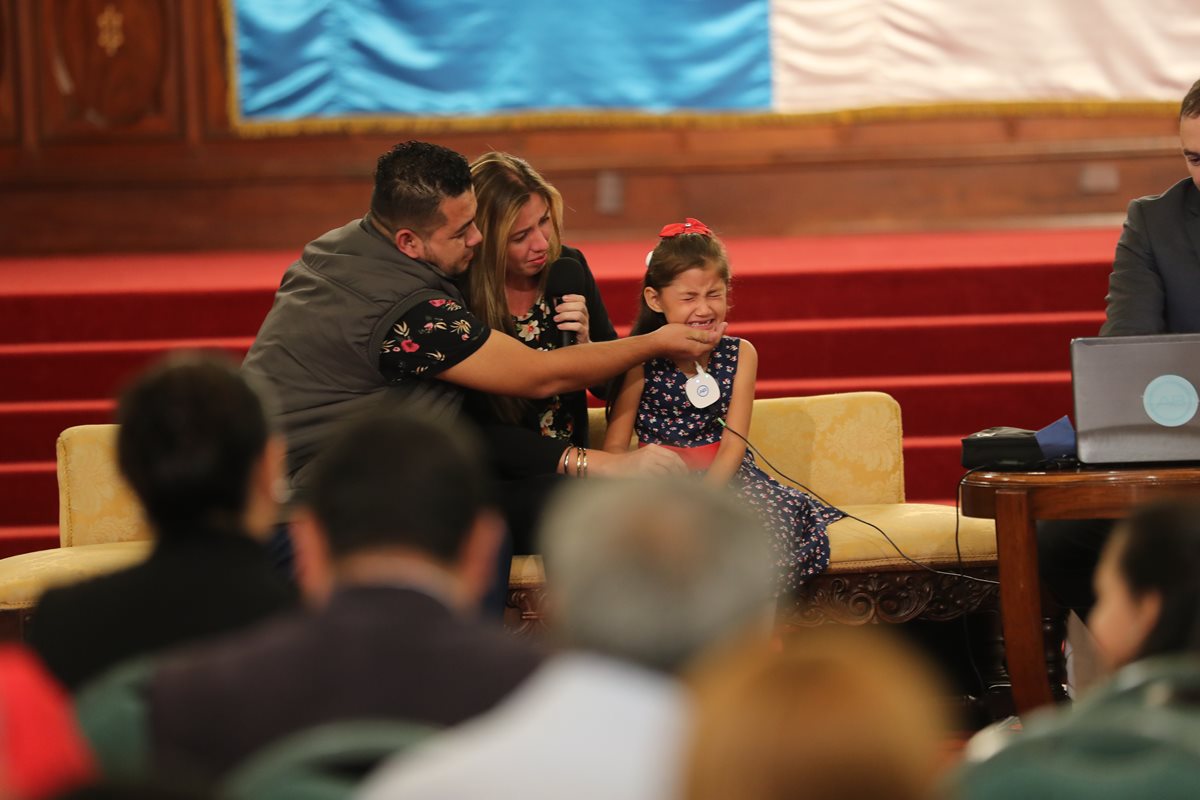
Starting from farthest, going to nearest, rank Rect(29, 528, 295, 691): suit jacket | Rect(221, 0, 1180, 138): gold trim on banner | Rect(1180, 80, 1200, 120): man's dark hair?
Rect(221, 0, 1180, 138): gold trim on banner < Rect(1180, 80, 1200, 120): man's dark hair < Rect(29, 528, 295, 691): suit jacket

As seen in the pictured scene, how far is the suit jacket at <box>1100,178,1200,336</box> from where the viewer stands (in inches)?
147

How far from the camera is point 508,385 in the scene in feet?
11.7

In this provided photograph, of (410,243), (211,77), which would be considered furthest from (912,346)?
(211,77)

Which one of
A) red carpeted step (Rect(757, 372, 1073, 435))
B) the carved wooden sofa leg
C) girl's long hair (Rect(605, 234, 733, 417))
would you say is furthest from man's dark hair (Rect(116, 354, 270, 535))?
red carpeted step (Rect(757, 372, 1073, 435))

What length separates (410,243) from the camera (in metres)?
3.62

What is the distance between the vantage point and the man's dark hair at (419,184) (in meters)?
3.56

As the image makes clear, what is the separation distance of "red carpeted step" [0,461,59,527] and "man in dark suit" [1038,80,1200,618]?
135 inches

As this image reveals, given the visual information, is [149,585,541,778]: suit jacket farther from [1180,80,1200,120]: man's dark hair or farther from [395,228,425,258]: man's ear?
[1180,80,1200,120]: man's dark hair

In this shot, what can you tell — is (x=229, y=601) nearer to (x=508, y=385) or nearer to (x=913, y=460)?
(x=508, y=385)

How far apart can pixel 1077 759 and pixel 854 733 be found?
0.45m

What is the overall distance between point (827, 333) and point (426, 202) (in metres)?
2.56

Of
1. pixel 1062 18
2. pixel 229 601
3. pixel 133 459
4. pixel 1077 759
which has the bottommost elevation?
pixel 1077 759

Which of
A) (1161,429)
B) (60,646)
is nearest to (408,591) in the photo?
(60,646)

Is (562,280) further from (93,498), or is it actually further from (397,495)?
(397,495)
